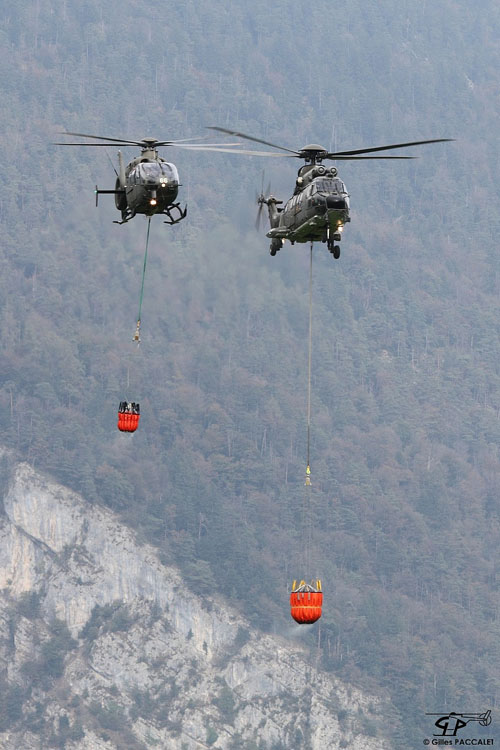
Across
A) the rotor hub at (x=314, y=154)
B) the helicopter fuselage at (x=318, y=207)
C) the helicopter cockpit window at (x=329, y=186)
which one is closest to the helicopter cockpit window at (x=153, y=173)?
the helicopter fuselage at (x=318, y=207)

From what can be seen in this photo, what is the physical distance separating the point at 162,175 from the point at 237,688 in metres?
145

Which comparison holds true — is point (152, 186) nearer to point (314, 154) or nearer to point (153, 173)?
point (153, 173)

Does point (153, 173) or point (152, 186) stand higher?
point (153, 173)

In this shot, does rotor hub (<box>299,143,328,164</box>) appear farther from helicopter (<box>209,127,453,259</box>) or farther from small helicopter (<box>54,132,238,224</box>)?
small helicopter (<box>54,132,238,224</box>)

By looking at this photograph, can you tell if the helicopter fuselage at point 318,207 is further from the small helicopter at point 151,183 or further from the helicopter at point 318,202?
the small helicopter at point 151,183

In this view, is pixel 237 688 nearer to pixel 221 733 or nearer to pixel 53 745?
pixel 221 733

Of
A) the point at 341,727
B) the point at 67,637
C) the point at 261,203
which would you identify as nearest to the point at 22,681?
the point at 67,637

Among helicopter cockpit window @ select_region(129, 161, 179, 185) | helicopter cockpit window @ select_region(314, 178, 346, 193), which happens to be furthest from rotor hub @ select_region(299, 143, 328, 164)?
helicopter cockpit window @ select_region(129, 161, 179, 185)

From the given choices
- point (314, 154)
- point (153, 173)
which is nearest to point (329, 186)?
point (314, 154)

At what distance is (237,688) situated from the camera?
196375 millimetres

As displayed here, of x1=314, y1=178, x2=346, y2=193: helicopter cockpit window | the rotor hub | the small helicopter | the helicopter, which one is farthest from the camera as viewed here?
the small helicopter

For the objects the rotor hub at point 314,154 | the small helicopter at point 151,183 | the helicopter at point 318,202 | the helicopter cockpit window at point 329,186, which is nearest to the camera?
the helicopter at point 318,202

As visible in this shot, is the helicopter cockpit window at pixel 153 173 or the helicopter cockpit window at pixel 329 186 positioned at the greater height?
the helicopter cockpit window at pixel 153 173

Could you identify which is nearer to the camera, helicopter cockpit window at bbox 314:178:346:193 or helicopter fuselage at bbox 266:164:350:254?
helicopter fuselage at bbox 266:164:350:254
